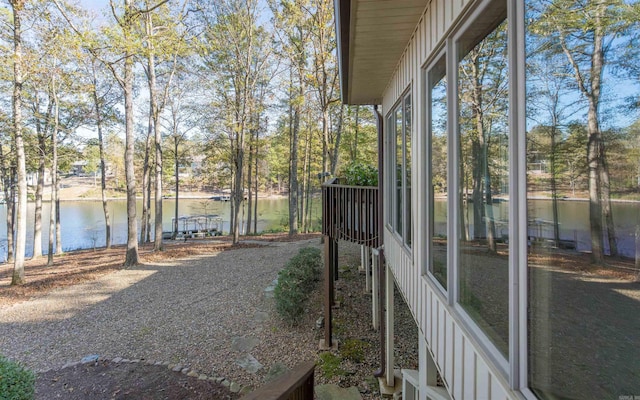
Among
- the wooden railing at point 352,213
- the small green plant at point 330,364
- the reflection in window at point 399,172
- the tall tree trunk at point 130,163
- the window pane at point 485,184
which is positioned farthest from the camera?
the tall tree trunk at point 130,163

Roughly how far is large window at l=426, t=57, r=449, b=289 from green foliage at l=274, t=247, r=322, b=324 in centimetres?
453

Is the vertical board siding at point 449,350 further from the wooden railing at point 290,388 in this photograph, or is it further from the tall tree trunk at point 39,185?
the tall tree trunk at point 39,185

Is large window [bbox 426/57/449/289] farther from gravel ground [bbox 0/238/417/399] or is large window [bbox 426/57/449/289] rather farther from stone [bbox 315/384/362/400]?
gravel ground [bbox 0/238/417/399]

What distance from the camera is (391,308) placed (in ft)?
16.5

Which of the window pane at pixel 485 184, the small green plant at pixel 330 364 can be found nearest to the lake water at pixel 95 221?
the small green plant at pixel 330 364

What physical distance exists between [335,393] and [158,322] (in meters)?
4.07

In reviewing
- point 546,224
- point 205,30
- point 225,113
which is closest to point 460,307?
point 546,224

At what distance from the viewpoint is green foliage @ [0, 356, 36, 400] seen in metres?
3.12

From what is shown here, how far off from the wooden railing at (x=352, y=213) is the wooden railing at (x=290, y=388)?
3086 mm

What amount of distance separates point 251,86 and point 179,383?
509 inches

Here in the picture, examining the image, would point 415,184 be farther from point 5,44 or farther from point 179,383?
point 5,44

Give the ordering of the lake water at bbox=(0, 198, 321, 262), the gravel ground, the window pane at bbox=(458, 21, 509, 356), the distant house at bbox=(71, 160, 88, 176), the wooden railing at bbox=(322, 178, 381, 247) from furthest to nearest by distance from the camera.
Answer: the lake water at bbox=(0, 198, 321, 262)
the distant house at bbox=(71, 160, 88, 176)
the gravel ground
the wooden railing at bbox=(322, 178, 381, 247)
the window pane at bbox=(458, 21, 509, 356)

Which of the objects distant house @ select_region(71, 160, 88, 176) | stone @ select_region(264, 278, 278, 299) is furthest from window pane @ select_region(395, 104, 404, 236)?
distant house @ select_region(71, 160, 88, 176)

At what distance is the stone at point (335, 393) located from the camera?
4550 millimetres
